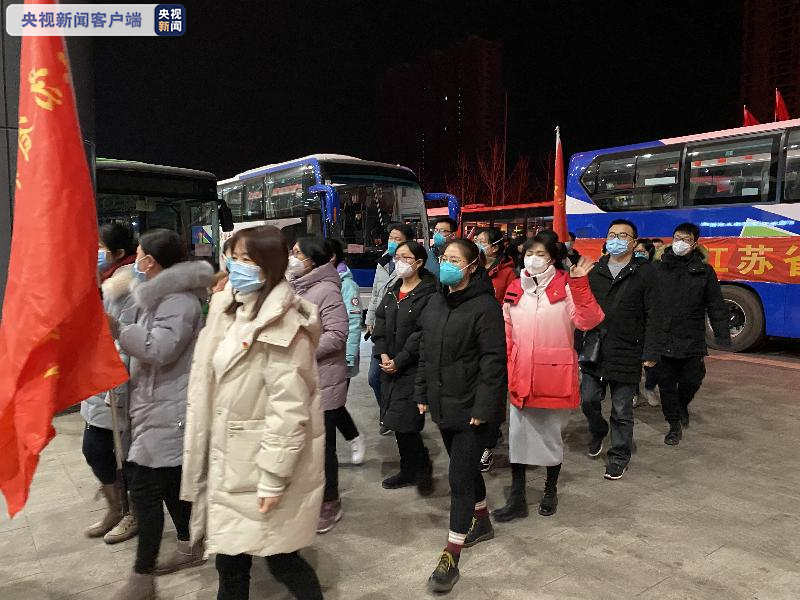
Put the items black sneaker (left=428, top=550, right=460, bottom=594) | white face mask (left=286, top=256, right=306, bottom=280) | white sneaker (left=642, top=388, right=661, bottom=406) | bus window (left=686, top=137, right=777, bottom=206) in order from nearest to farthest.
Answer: black sneaker (left=428, top=550, right=460, bottom=594) < white face mask (left=286, top=256, right=306, bottom=280) < white sneaker (left=642, top=388, right=661, bottom=406) < bus window (left=686, top=137, right=777, bottom=206)

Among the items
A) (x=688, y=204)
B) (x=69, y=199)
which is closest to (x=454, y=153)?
(x=688, y=204)

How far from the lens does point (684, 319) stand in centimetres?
530

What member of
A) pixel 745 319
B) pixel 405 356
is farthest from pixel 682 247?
pixel 745 319

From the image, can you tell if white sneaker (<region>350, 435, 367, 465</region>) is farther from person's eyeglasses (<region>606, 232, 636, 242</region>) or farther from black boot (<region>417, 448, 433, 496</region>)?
person's eyeglasses (<region>606, 232, 636, 242</region>)

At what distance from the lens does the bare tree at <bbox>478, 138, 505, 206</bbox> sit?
46.1 meters

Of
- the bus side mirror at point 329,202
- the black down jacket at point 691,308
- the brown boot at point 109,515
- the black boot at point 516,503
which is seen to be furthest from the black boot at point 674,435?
the bus side mirror at point 329,202

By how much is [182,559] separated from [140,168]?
7565 millimetres

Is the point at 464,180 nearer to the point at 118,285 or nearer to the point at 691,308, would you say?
the point at 691,308

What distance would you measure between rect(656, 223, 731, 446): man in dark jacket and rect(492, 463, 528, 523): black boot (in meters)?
2.07

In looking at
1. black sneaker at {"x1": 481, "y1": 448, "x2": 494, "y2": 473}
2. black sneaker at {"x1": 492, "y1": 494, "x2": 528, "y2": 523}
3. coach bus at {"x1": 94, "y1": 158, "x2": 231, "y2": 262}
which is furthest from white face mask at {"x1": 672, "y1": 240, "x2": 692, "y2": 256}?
coach bus at {"x1": 94, "y1": 158, "x2": 231, "y2": 262}

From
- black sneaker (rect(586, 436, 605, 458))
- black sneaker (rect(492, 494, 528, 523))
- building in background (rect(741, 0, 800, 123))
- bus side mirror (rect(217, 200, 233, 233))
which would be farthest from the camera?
building in background (rect(741, 0, 800, 123))

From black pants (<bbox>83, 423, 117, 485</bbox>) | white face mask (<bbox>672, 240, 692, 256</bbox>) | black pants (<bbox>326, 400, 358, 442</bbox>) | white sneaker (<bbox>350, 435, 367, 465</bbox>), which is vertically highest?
white face mask (<bbox>672, 240, 692, 256</bbox>)

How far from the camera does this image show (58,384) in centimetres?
248

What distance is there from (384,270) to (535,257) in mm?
2060
